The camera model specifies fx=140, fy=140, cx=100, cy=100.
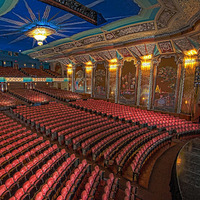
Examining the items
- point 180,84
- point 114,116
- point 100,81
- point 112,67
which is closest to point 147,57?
point 180,84

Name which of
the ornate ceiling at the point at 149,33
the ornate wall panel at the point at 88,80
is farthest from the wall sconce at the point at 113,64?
the ornate wall panel at the point at 88,80

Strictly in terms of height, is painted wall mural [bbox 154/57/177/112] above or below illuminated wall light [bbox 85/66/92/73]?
below

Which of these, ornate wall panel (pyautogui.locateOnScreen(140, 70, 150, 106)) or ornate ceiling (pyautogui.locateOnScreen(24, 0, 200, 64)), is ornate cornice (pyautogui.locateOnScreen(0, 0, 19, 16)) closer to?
ornate ceiling (pyautogui.locateOnScreen(24, 0, 200, 64))

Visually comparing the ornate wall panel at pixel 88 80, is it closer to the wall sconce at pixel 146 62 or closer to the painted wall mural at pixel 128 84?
the painted wall mural at pixel 128 84

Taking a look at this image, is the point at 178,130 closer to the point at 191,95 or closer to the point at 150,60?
the point at 191,95

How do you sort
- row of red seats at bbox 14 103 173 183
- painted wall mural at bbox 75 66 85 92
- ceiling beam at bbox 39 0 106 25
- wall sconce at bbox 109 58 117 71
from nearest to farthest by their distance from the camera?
row of red seats at bbox 14 103 173 183, ceiling beam at bbox 39 0 106 25, wall sconce at bbox 109 58 117 71, painted wall mural at bbox 75 66 85 92

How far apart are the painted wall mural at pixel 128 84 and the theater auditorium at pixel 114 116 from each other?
10 centimetres

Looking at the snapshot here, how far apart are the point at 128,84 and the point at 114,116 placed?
17.6 ft

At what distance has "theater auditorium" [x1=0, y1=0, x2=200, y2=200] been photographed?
4.09m

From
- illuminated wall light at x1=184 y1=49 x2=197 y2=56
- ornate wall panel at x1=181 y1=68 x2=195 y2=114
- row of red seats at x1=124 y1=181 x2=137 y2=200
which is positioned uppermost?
illuminated wall light at x1=184 y1=49 x2=197 y2=56

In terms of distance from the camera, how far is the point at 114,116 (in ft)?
35.6

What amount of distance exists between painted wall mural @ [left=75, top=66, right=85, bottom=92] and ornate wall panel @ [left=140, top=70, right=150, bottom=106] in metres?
8.83

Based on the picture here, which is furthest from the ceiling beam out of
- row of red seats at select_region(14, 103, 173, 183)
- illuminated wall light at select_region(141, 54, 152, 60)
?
illuminated wall light at select_region(141, 54, 152, 60)

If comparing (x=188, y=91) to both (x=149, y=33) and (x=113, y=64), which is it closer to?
(x=149, y=33)
